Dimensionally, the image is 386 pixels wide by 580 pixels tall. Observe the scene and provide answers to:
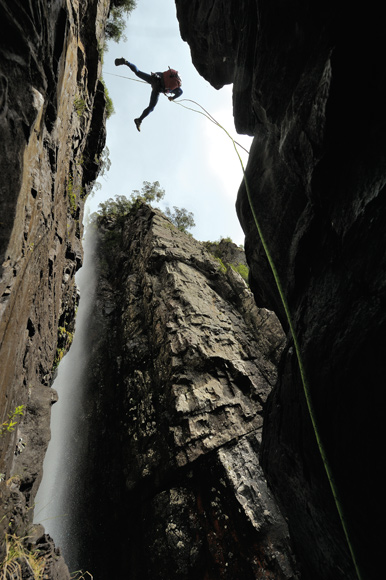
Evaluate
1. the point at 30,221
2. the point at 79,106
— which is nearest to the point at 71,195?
the point at 79,106

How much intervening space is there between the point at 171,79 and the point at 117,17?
4.66 m

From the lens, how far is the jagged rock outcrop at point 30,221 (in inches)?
111

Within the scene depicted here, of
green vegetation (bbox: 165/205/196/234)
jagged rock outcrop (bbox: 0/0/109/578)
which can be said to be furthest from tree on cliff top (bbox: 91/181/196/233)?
jagged rock outcrop (bbox: 0/0/109/578)

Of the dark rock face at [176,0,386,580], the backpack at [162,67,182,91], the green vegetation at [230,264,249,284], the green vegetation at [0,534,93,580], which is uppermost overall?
the backpack at [162,67,182,91]

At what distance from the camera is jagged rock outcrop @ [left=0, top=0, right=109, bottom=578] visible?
2809 mm

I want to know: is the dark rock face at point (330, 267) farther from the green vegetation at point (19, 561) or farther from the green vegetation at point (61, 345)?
the green vegetation at point (61, 345)

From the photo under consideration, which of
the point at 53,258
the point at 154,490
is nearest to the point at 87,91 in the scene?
the point at 53,258

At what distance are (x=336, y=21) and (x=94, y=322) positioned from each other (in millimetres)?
13948

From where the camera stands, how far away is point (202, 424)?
833 centimetres

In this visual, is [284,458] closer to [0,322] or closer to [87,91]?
[0,322]

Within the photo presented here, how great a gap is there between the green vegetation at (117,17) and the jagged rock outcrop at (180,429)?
29.4ft

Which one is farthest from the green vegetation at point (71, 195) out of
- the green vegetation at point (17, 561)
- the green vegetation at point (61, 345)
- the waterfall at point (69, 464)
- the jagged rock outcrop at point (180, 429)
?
the waterfall at point (69, 464)

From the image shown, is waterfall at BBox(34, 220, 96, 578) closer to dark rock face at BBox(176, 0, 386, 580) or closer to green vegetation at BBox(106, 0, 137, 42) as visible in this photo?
dark rock face at BBox(176, 0, 386, 580)

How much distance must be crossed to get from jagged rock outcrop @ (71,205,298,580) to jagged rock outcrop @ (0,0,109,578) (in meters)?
3.83
